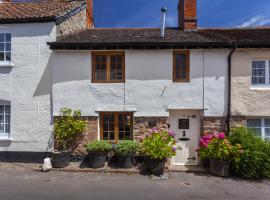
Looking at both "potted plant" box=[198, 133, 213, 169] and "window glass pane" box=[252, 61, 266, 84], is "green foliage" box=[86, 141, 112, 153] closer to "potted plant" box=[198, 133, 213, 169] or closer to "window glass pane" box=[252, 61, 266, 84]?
"potted plant" box=[198, 133, 213, 169]

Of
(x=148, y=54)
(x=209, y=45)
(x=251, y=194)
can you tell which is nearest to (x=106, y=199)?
(x=251, y=194)

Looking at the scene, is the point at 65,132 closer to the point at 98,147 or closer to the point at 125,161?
the point at 98,147

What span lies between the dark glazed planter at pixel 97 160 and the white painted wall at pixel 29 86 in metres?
2.23

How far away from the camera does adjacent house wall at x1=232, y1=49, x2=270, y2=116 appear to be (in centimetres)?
1083

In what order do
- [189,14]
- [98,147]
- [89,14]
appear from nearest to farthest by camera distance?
[98,147]
[189,14]
[89,14]

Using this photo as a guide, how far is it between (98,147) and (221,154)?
4.84 metres

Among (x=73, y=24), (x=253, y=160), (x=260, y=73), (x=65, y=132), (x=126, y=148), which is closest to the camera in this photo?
(x=253, y=160)

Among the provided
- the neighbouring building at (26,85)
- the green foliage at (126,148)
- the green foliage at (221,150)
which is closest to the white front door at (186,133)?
the green foliage at (221,150)

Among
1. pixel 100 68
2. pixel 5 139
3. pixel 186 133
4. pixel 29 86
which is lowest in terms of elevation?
pixel 5 139

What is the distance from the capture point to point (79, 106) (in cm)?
1121

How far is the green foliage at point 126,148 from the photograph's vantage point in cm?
1020

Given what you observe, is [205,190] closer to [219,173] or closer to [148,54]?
[219,173]

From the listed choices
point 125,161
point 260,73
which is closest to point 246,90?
point 260,73

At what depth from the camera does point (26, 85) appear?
37.4 ft
